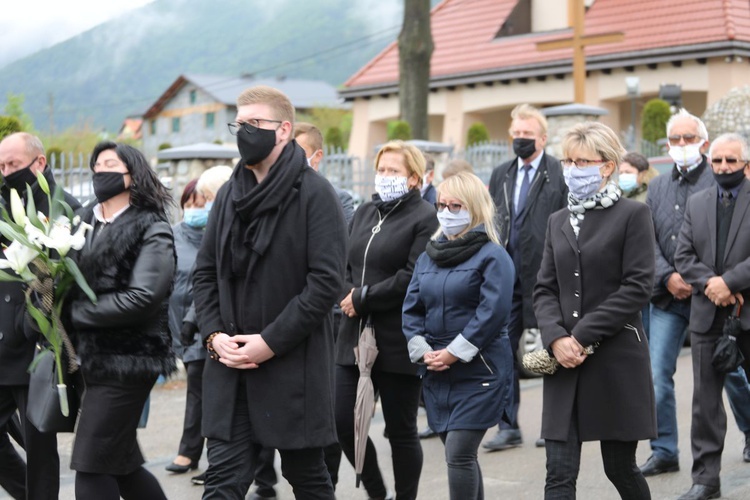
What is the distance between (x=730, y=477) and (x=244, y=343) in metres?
3.63

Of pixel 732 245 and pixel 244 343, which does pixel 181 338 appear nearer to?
pixel 244 343

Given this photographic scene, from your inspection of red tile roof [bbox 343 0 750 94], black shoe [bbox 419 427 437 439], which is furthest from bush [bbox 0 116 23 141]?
red tile roof [bbox 343 0 750 94]

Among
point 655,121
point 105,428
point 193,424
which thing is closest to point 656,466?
point 193,424

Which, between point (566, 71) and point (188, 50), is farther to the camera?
point (188, 50)

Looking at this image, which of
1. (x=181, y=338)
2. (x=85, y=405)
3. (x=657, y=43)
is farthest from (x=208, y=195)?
(x=657, y=43)

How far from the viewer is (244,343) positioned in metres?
5.01

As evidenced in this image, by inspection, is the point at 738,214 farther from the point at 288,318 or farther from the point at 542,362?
the point at 288,318

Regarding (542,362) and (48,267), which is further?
(542,362)

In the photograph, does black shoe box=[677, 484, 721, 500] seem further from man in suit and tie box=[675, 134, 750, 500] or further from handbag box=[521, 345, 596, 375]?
handbag box=[521, 345, 596, 375]

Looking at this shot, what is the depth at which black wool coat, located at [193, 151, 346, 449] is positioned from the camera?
4.99m

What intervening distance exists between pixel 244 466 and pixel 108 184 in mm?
1489

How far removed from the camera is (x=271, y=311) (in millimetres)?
5055

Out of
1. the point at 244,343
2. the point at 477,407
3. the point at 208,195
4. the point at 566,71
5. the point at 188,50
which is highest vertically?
the point at 188,50

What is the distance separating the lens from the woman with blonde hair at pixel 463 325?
228 inches
